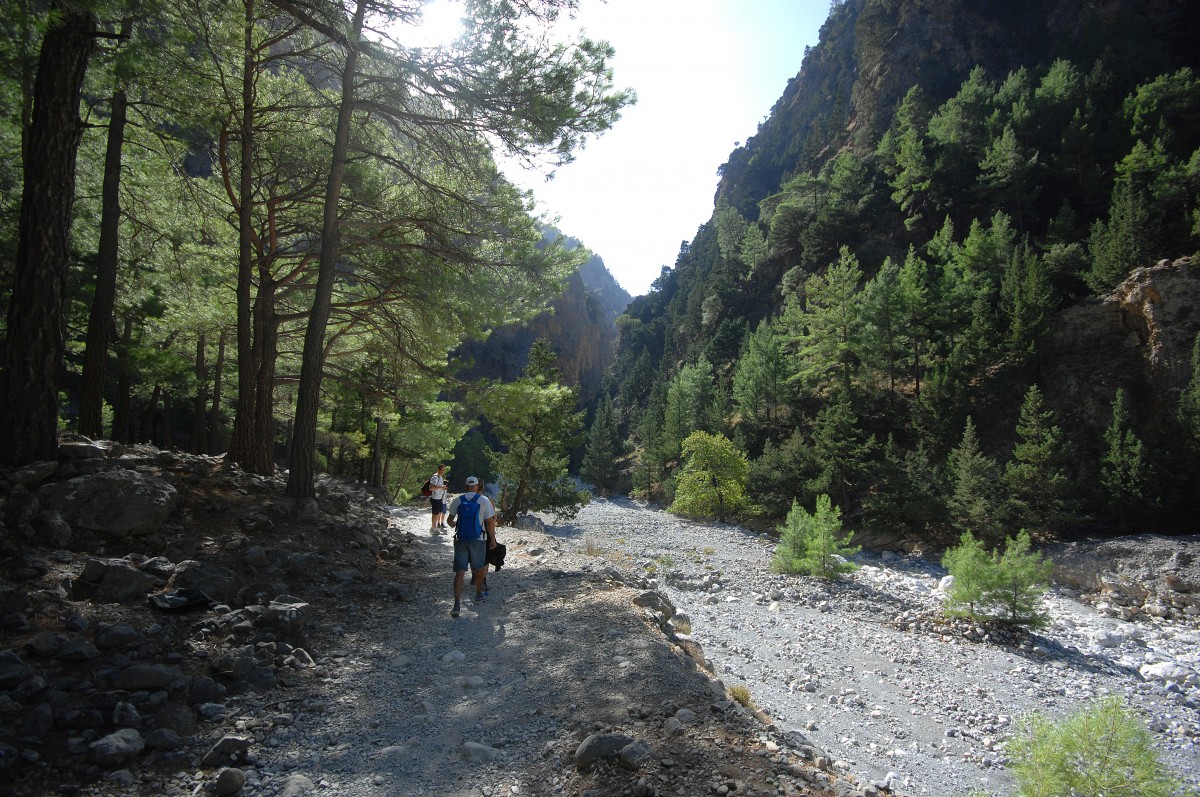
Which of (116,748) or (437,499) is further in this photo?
(437,499)

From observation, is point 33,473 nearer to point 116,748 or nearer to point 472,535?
point 116,748

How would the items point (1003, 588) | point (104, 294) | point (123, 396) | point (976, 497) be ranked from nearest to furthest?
point (104, 294), point (123, 396), point (1003, 588), point (976, 497)

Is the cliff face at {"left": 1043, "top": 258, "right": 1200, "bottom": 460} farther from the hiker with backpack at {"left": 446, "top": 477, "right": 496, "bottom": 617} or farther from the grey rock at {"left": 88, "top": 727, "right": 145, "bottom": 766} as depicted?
the grey rock at {"left": 88, "top": 727, "right": 145, "bottom": 766}

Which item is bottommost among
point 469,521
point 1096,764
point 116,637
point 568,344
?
point 1096,764

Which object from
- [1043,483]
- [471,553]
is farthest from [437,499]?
[1043,483]

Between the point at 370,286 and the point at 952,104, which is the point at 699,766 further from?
the point at 952,104

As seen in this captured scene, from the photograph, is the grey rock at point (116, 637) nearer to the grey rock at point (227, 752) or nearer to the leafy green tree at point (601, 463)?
the grey rock at point (227, 752)

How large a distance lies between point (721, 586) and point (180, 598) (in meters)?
13.8

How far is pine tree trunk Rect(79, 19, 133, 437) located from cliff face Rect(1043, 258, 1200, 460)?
35308 millimetres

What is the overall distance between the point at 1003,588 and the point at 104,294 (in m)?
19.5

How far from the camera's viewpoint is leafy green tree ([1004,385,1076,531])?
862 inches

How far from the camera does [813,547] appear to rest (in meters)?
17.5

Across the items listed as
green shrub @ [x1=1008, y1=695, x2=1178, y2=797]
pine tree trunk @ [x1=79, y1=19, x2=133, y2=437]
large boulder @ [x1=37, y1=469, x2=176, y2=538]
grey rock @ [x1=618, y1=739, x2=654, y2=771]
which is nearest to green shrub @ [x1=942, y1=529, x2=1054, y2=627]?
green shrub @ [x1=1008, y1=695, x2=1178, y2=797]

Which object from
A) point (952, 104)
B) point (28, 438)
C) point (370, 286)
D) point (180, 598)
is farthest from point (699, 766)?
point (952, 104)
